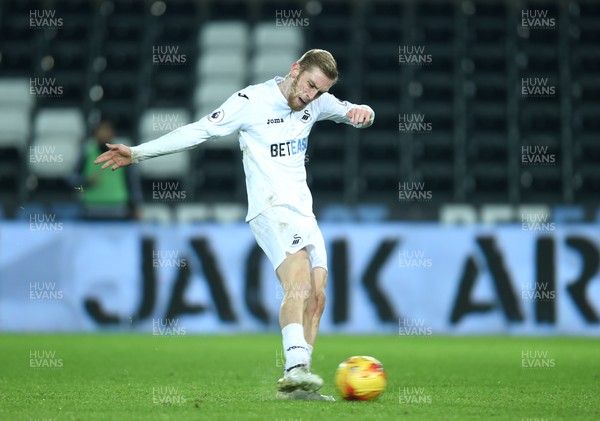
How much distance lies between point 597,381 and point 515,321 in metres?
5.03

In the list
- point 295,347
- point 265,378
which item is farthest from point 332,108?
point 265,378

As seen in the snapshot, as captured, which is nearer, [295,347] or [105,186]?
[295,347]

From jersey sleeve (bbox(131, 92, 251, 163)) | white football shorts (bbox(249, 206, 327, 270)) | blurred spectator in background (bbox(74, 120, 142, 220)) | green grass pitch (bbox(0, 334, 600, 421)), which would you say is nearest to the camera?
green grass pitch (bbox(0, 334, 600, 421))

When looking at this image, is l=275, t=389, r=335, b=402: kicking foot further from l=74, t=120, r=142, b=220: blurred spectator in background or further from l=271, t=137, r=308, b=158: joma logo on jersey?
l=74, t=120, r=142, b=220: blurred spectator in background

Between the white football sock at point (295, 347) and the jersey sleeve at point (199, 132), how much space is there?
1221 mm

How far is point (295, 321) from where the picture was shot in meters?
6.54

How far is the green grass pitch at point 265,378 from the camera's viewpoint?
594 centimetres

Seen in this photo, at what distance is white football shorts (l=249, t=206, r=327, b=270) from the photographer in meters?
6.68

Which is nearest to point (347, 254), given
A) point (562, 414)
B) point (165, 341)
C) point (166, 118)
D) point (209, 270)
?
point (209, 270)

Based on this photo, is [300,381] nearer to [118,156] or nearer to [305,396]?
[305,396]

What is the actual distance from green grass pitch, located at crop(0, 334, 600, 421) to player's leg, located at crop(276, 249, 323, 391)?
0.45 feet

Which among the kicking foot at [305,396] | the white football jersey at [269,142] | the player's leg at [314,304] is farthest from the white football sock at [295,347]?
the white football jersey at [269,142]

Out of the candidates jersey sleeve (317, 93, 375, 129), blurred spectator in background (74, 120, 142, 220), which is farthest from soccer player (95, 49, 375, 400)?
blurred spectator in background (74, 120, 142, 220)

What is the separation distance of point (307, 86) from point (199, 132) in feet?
2.30
